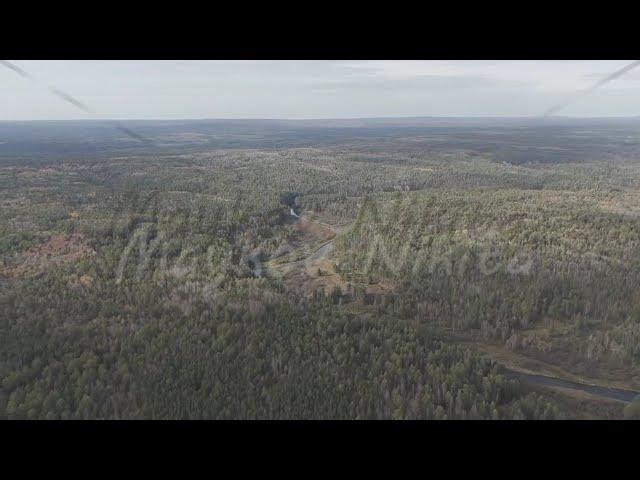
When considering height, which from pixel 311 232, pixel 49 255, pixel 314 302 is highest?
pixel 49 255

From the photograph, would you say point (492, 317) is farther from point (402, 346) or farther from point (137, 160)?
point (137, 160)

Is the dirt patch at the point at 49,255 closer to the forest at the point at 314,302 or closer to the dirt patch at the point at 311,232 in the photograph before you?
the forest at the point at 314,302

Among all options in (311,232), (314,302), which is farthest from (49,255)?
(311,232)

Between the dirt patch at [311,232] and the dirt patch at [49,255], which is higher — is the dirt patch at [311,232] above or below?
below

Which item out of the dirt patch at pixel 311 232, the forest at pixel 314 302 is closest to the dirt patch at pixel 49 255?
the forest at pixel 314 302

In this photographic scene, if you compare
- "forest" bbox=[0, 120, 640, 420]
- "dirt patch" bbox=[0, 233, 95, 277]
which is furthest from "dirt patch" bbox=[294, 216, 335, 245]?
"dirt patch" bbox=[0, 233, 95, 277]

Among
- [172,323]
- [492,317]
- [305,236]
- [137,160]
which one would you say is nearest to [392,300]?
[492,317]

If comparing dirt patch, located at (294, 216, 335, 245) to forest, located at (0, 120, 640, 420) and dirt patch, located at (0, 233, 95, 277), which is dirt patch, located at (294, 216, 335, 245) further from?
dirt patch, located at (0, 233, 95, 277)

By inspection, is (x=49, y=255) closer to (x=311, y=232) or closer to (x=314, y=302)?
(x=314, y=302)

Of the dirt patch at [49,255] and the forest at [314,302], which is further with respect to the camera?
the dirt patch at [49,255]
